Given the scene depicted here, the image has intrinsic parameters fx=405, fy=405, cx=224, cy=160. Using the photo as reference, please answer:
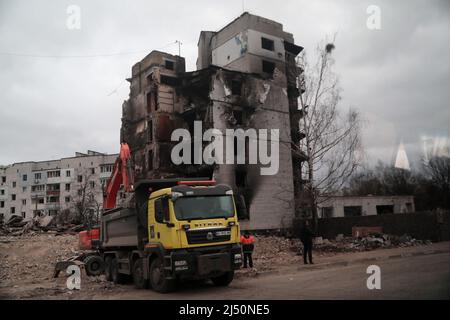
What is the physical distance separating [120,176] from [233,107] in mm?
20568

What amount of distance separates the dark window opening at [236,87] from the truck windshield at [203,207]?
86.5ft

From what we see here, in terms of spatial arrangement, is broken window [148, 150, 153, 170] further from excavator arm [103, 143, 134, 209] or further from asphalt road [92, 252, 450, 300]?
asphalt road [92, 252, 450, 300]

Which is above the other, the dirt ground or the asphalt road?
the asphalt road

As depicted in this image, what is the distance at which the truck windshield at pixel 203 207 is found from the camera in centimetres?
1088

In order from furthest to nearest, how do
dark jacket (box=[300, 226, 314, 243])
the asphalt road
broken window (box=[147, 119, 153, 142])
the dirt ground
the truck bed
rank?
1. broken window (box=[147, 119, 153, 142])
2. dark jacket (box=[300, 226, 314, 243])
3. the truck bed
4. the dirt ground
5. the asphalt road

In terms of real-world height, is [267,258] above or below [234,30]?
below

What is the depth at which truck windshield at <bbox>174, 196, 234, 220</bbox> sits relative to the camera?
10875 mm

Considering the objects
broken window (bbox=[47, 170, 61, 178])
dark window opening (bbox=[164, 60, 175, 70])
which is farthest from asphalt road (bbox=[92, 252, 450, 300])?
broken window (bbox=[47, 170, 61, 178])

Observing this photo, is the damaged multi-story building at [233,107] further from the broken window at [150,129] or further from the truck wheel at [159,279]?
the truck wheel at [159,279]

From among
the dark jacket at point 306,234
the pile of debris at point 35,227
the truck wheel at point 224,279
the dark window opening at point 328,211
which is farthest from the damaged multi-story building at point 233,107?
the truck wheel at point 224,279

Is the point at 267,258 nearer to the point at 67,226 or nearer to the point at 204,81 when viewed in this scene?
the point at 204,81
